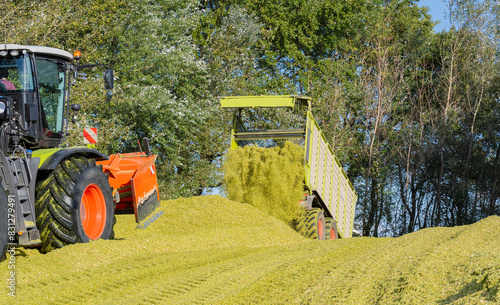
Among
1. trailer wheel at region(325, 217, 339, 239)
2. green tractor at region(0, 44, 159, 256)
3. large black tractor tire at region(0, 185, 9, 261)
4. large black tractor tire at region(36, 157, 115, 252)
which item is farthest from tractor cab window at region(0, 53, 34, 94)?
trailer wheel at region(325, 217, 339, 239)

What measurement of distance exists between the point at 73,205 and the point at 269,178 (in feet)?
13.6

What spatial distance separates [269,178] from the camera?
9367 millimetres

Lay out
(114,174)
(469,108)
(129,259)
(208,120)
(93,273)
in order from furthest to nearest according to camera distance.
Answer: (469,108), (208,120), (114,174), (129,259), (93,273)

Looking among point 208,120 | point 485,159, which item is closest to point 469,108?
point 485,159

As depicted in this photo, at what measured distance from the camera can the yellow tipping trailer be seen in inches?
375

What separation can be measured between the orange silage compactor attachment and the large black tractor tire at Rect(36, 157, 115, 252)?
2.01 ft

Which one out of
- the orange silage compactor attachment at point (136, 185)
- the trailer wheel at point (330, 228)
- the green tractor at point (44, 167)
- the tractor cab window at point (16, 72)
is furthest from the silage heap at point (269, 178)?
the tractor cab window at point (16, 72)

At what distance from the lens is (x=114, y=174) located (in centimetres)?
782

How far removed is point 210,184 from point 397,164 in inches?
431

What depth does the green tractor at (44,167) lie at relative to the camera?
17.9ft

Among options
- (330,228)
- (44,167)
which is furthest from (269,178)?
(44,167)

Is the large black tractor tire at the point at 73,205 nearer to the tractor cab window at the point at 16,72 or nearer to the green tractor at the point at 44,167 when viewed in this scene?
the green tractor at the point at 44,167

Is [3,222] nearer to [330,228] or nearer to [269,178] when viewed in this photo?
[269,178]

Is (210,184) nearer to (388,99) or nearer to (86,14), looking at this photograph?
(86,14)
